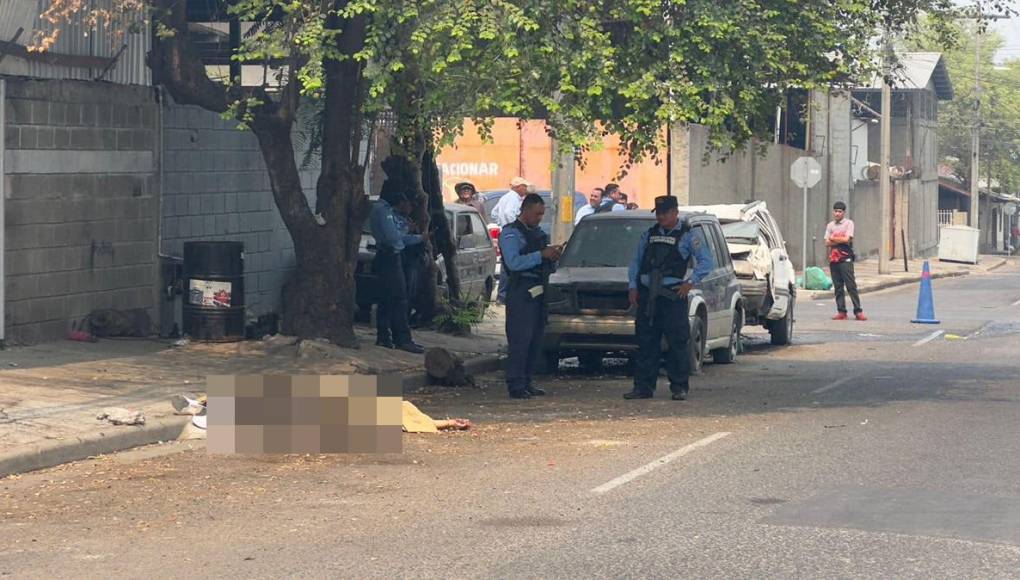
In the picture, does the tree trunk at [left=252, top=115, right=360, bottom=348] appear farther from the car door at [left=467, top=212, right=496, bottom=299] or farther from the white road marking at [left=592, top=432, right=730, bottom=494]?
the car door at [left=467, top=212, right=496, bottom=299]

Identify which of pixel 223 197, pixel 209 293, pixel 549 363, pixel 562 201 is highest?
pixel 562 201

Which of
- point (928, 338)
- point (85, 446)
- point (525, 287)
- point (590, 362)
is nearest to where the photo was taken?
point (85, 446)

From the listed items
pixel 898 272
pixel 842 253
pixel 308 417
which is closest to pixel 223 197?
pixel 308 417

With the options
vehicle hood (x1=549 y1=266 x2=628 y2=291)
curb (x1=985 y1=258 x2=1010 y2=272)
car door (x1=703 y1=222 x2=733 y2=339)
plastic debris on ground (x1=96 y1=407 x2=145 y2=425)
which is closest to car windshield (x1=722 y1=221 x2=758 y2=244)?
car door (x1=703 y1=222 x2=733 y2=339)

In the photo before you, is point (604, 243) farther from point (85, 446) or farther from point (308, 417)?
point (85, 446)

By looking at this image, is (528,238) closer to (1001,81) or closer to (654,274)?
(654,274)

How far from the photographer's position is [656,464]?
1075cm

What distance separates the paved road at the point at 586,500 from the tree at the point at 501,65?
2.62 meters

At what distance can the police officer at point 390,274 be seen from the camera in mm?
17484

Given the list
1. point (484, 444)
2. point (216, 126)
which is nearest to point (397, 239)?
point (216, 126)

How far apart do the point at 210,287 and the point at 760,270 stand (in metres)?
7.48

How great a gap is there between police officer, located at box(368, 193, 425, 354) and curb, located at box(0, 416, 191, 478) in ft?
17.5

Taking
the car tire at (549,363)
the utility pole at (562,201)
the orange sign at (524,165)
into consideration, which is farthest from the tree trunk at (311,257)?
the orange sign at (524,165)

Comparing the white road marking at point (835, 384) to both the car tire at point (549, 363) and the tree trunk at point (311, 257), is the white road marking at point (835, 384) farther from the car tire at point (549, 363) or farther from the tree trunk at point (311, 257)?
the tree trunk at point (311, 257)
